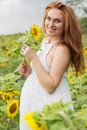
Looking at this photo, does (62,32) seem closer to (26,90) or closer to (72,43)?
(72,43)

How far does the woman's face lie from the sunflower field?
0.10 metres

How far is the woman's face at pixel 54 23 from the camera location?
250 cm

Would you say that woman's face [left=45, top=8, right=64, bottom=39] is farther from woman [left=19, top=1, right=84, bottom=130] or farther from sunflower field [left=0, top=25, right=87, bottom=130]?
sunflower field [left=0, top=25, right=87, bottom=130]

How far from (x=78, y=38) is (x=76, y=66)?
18 cm

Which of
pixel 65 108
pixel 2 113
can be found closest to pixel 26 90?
pixel 2 113

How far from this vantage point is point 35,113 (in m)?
1.35

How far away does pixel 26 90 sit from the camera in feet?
8.51

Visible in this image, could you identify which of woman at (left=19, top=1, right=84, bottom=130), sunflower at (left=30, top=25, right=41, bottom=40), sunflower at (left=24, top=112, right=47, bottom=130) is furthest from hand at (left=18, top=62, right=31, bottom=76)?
sunflower at (left=24, top=112, right=47, bottom=130)

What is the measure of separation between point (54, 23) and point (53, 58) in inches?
7.5

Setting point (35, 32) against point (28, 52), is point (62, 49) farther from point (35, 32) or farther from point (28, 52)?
point (35, 32)

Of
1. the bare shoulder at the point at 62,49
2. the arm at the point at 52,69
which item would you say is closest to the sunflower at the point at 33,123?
the arm at the point at 52,69

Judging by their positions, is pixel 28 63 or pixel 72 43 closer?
pixel 72 43

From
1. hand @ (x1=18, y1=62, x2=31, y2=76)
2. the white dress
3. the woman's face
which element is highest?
the woman's face

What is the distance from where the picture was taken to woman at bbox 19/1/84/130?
2.40m
